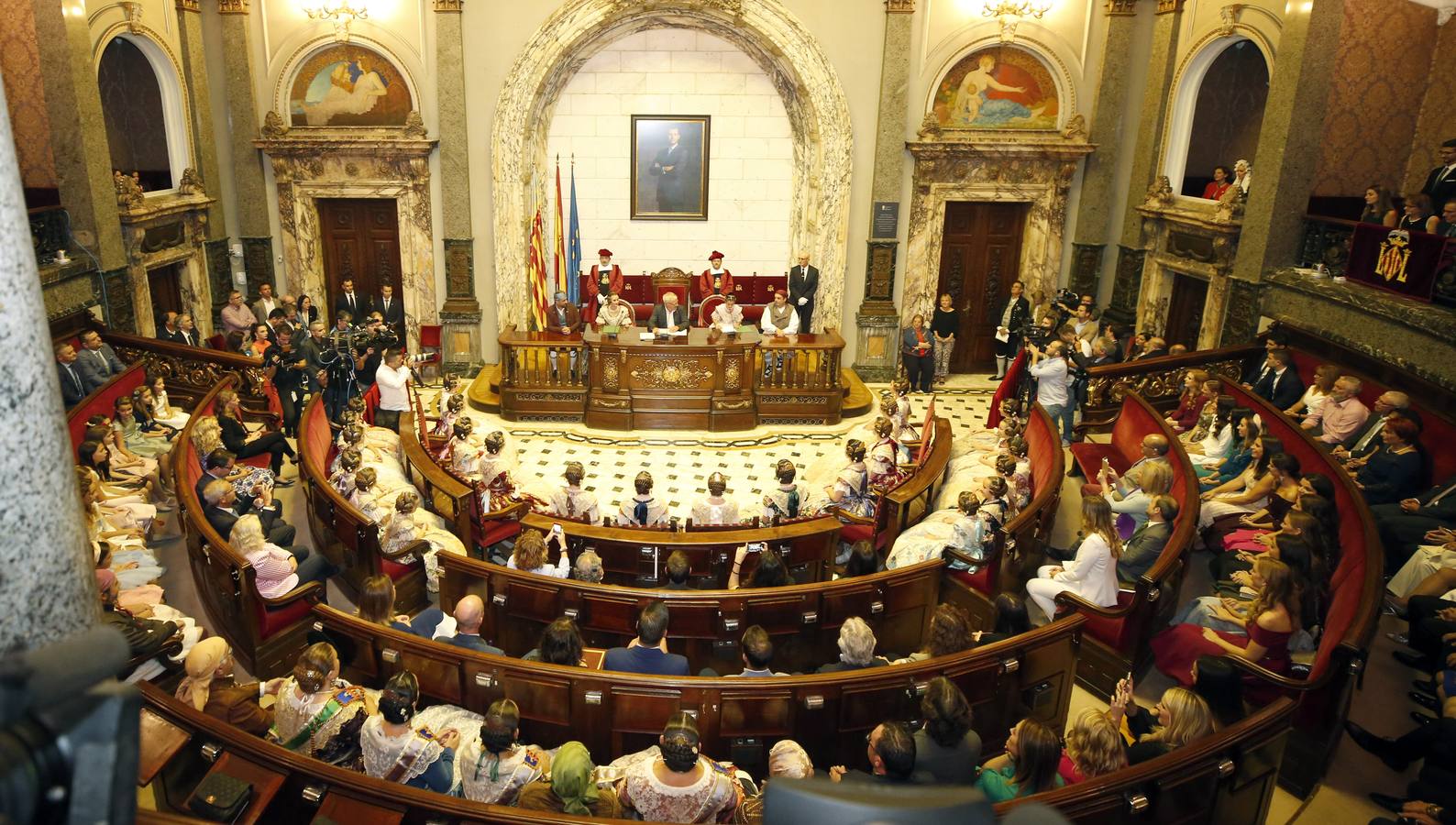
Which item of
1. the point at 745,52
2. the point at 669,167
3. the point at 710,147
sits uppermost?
the point at 745,52

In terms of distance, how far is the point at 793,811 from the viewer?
1.28 meters

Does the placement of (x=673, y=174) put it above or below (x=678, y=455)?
above

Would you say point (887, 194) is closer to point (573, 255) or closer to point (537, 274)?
point (573, 255)

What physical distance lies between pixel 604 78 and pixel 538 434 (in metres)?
5.93

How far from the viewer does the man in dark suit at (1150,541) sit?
6.52 m

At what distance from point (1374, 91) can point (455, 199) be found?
1125 cm

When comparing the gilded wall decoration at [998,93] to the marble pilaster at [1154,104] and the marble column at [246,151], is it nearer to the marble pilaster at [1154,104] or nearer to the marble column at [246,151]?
the marble pilaster at [1154,104]

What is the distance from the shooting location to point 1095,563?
5.98 metres

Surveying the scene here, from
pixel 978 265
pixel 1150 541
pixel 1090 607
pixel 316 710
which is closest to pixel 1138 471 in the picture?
pixel 1150 541

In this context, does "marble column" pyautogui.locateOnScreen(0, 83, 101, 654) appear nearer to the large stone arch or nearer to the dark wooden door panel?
the large stone arch

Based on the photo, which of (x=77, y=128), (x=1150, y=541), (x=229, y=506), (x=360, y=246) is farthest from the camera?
(x=360, y=246)

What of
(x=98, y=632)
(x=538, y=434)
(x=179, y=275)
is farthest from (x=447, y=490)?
(x=179, y=275)

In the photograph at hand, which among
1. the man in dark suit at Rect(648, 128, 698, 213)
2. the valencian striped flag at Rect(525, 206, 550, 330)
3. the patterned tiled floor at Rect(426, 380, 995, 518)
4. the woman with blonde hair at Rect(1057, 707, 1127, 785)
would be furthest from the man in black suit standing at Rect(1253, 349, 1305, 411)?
the valencian striped flag at Rect(525, 206, 550, 330)

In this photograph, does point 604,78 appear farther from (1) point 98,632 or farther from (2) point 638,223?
(1) point 98,632
